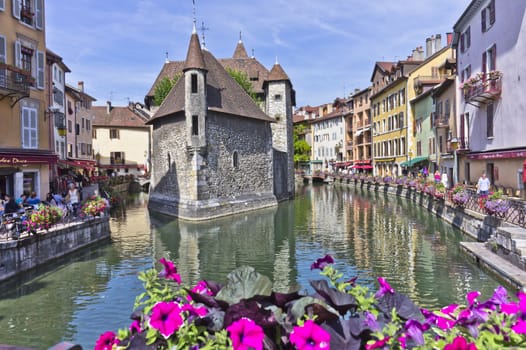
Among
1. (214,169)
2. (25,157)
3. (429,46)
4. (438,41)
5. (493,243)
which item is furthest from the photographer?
(429,46)

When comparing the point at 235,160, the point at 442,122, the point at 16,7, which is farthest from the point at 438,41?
the point at 16,7

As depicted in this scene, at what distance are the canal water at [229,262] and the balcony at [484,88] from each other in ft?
21.2

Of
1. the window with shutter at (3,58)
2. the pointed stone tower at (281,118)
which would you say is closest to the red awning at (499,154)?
the pointed stone tower at (281,118)

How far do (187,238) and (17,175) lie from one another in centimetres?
712

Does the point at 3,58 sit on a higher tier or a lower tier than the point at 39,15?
lower

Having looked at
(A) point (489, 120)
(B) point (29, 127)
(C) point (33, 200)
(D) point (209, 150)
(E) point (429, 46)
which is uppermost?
(E) point (429, 46)

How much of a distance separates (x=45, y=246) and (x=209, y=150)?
13633 millimetres

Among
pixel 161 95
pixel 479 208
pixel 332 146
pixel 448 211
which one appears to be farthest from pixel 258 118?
pixel 332 146

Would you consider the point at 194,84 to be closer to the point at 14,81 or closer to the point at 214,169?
the point at 214,169

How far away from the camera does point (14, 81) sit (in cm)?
1565

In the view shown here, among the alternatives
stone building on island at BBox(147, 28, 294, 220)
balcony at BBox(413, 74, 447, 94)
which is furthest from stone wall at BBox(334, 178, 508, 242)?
balcony at BBox(413, 74, 447, 94)

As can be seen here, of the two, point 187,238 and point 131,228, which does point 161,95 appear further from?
point 187,238

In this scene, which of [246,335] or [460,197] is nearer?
[246,335]

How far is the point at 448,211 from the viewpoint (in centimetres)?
2128
